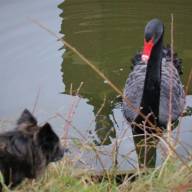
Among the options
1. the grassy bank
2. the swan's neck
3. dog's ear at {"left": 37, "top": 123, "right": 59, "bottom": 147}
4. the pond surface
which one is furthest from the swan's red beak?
dog's ear at {"left": 37, "top": 123, "right": 59, "bottom": 147}

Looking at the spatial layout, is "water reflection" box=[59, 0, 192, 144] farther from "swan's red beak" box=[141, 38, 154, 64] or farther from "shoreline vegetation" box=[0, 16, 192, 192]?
"shoreline vegetation" box=[0, 16, 192, 192]

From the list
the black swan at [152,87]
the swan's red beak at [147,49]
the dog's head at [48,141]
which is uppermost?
the dog's head at [48,141]

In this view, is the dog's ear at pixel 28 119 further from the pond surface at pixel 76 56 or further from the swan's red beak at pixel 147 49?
the swan's red beak at pixel 147 49

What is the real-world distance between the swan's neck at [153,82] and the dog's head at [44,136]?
238cm

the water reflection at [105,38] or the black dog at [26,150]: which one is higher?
the black dog at [26,150]

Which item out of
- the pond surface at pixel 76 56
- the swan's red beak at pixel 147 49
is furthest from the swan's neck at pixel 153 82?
the pond surface at pixel 76 56

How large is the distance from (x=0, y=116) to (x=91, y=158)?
1.34 metres

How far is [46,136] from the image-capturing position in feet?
8.69

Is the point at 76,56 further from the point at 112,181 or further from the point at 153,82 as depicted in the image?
the point at 112,181

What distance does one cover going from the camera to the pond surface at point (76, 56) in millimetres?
5387

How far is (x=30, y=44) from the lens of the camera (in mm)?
6691

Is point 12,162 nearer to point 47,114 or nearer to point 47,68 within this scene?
point 47,114

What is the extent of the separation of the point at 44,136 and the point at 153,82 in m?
2.71

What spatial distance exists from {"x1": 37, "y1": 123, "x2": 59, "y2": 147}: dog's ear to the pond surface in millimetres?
1907
